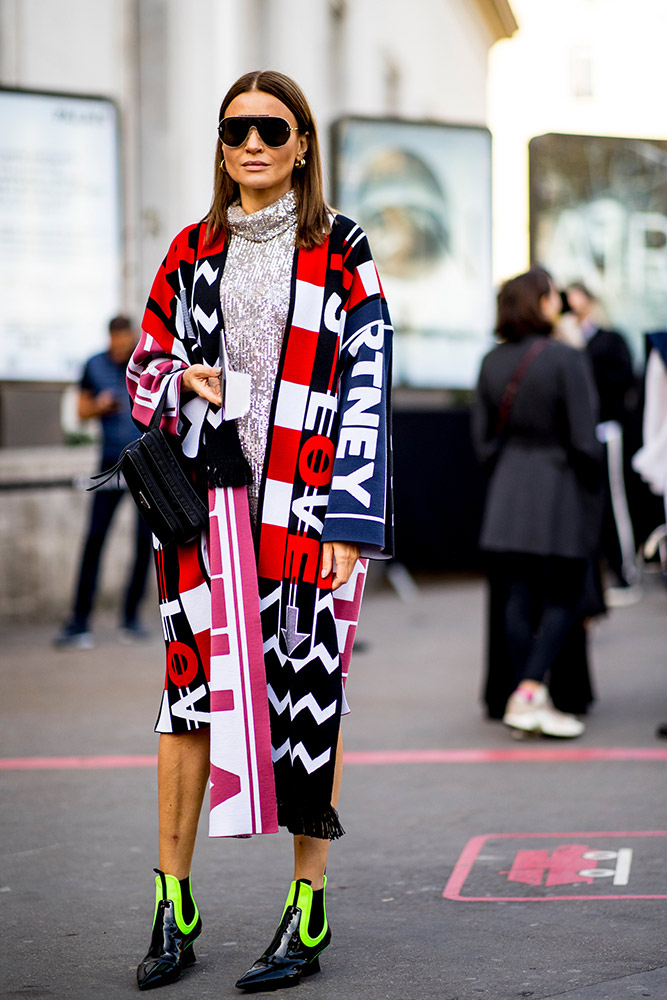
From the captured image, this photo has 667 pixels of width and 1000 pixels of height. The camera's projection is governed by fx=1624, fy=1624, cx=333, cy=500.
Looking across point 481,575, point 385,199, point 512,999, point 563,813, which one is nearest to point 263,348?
point 512,999

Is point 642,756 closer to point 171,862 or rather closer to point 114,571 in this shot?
point 171,862

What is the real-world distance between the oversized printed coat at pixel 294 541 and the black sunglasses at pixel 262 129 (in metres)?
0.24

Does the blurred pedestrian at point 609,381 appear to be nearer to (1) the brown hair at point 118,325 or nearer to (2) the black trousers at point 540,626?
(1) the brown hair at point 118,325

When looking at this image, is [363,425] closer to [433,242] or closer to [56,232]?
[56,232]

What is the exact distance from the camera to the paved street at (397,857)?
354 centimetres

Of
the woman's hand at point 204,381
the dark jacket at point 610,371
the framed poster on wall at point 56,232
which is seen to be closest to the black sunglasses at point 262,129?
the woman's hand at point 204,381

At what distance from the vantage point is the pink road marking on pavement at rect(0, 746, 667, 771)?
5906mm

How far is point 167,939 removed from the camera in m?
3.48

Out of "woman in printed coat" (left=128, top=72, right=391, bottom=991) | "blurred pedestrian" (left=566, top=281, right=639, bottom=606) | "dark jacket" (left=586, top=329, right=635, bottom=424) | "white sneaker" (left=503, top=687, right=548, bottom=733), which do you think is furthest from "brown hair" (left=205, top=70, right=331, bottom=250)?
"dark jacket" (left=586, top=329, right=635, bottom=424)

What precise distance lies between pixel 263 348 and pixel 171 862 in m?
1.13

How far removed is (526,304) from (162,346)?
3.17 meters

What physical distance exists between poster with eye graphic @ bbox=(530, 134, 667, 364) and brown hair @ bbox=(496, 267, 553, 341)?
3002 mm

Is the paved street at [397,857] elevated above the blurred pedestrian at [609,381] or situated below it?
below

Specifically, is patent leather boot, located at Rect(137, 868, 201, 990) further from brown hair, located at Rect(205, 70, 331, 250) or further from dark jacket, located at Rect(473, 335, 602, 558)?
dark jacket, located at Rect(473, 335, 602, 558)
